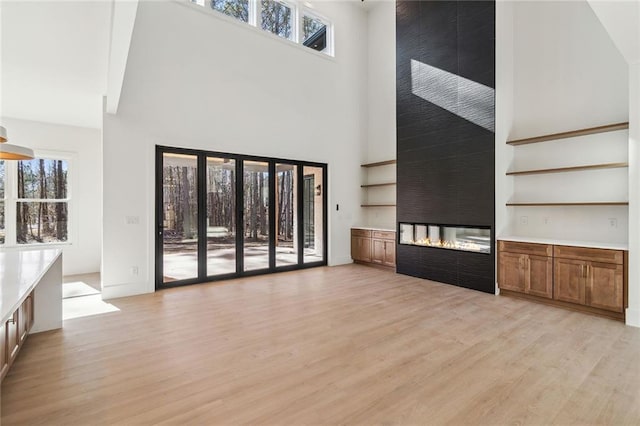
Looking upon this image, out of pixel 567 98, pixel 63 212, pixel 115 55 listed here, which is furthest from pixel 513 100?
pixel 63 212

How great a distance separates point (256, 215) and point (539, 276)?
4.54m

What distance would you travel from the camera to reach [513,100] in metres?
5.12

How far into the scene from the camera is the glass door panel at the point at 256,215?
5.88 metres

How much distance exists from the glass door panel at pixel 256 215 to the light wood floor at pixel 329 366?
1.82m

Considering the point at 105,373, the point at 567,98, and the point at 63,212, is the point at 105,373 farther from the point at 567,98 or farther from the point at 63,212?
the point at 567,98

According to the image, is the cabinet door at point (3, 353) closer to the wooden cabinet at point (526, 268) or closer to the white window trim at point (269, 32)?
the white window trim at point (269, 32)

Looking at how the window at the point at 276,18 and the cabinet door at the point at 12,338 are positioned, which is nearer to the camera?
the cabinet door at the point at 12,338

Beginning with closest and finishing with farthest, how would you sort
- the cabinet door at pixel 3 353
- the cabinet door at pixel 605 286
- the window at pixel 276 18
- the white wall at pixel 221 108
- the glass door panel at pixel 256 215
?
1. the cabinet door at pixel 3 353
2. the cabinet door at pixel 605 286
3. the white wall at pixel 221 108
4. the glass door panel at pixel 256 215
5. the window at pixel 276 18

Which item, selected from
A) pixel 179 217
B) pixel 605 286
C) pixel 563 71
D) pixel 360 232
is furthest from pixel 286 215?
pixel 563 71

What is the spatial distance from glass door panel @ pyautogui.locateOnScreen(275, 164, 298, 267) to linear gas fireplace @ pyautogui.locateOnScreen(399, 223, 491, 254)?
7.06ft

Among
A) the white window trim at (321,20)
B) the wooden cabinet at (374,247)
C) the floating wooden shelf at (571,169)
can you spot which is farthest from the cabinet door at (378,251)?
the white window trim at (321,20)

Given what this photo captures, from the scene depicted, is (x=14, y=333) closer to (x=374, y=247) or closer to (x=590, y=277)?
(x=374, y=247)

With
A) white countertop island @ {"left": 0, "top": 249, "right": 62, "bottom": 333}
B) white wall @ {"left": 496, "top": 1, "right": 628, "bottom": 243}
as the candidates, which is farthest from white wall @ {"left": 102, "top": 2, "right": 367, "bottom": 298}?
white wall @ {"left": 496, "top": 1, "right": 628, "bottom": 243}

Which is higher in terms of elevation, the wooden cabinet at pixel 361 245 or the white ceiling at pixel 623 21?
the white ceiling at pixel 623 21
